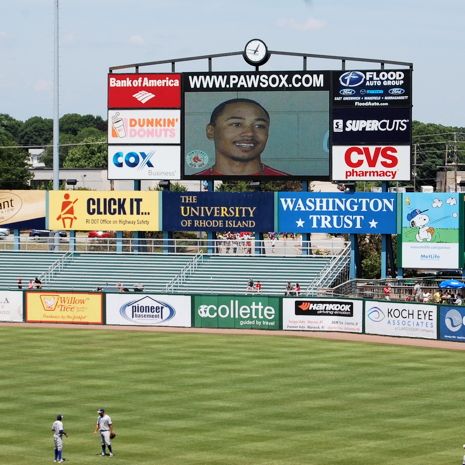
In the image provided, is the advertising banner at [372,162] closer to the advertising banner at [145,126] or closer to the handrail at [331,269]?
the handrail at [331,269]

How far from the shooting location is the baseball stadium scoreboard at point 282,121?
6856cm

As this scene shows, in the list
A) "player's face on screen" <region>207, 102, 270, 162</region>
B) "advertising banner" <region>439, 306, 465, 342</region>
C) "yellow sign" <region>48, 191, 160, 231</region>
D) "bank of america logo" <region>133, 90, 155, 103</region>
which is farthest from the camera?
"yellow sign" <region>48, 191, 160, 231</region>

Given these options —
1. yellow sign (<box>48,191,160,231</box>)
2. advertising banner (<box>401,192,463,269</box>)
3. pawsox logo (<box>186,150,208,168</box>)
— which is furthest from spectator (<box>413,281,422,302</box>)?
Answer: yellow sign (<box>48,191,160,231</box>)

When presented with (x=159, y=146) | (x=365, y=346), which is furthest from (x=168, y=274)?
(x=365, y=346)

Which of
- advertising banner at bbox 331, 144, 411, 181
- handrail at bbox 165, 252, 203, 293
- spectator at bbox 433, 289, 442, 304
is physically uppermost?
advertising banner at bbox 331, 144, 411, 181

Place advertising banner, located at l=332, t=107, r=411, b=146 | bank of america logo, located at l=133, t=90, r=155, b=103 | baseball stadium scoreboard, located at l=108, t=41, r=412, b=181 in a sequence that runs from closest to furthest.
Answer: advertising banner, located at l=332, t=107, r=411, b=146, baseball stadium scoreboard, located at l=108, t=41, r=412, b=181, bank of america logo, located at l=133, t=90, r=155, b=103

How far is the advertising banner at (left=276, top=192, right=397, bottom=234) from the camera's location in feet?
232

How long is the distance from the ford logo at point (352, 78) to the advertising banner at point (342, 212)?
6.32 meters

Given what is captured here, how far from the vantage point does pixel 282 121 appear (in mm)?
70000

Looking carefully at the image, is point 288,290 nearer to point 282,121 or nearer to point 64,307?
point 282,121

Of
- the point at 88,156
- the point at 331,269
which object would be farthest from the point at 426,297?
the point at 88,156

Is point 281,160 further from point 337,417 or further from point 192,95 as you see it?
point 337,417

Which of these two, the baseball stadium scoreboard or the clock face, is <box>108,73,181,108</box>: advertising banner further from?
the clock face

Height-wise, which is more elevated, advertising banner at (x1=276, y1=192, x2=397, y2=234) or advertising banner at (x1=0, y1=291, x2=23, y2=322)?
advertising banner at (x1=276, y1=192, x2=397, y2=234)
